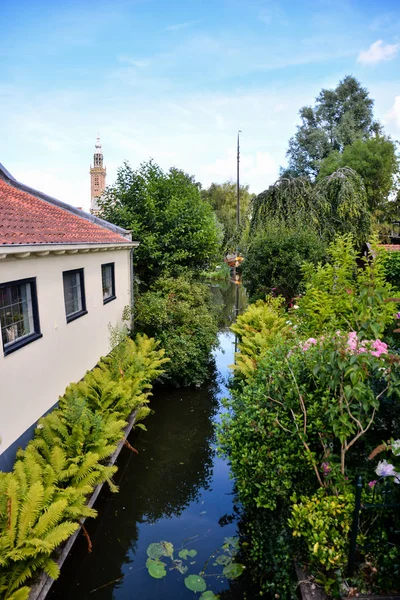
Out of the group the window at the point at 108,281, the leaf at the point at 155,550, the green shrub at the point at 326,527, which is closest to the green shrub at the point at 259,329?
the leaf at the point at 155,550

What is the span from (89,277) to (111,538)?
552cm

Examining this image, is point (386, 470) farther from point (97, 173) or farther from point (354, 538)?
point (97, 173)

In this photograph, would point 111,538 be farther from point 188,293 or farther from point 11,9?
point 11,9

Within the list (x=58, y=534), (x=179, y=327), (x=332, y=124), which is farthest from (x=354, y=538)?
(x=332, y=124)

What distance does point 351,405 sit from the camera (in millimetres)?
3641

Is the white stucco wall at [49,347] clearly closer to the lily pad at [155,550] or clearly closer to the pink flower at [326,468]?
the lily pad at [155,550]

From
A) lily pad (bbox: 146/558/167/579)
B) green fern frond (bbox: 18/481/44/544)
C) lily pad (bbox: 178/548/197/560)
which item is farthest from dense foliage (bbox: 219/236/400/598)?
green fern frond (bbox: 18/481/44/544)

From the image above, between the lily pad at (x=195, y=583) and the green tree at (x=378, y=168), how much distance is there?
27.2 m

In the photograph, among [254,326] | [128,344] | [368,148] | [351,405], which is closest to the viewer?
[351,405]

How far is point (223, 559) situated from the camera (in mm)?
4953

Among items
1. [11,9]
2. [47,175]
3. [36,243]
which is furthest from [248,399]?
[47,175]

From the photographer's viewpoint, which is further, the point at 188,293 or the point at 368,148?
the point at 368,148

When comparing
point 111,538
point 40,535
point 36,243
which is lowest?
point 111,538

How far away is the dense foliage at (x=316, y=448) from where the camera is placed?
11.3ft
